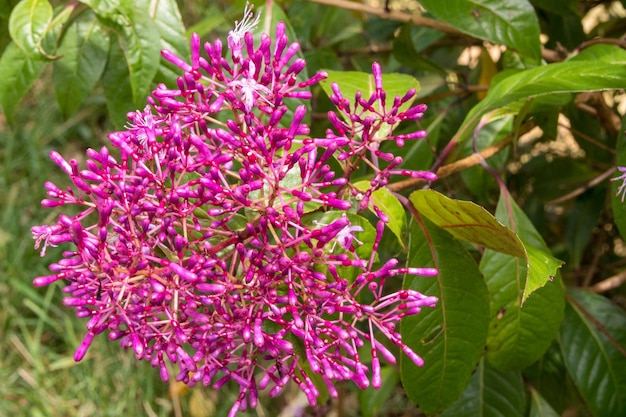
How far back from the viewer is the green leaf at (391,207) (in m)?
0.95

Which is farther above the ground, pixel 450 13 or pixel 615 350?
pixel 450 13

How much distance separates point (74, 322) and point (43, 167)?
848 millimetres

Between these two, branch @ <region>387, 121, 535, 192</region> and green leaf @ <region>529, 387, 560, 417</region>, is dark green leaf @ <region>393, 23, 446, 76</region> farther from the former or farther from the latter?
green leaf @ <region>529, 387, 560, 417</region>

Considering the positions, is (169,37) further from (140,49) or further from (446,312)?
(446,312)

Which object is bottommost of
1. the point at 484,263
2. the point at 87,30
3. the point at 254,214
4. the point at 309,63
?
the point at 484,263

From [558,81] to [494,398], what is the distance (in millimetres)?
650

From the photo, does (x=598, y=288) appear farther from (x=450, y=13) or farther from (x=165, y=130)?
(x=165, y=130)

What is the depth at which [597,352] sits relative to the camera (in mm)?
1327

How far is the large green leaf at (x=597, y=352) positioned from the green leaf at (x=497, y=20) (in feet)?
1.65

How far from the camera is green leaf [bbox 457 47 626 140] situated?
0.93 meters

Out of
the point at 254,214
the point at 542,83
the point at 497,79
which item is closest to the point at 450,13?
the point at 497,79

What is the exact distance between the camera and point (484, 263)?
1151 millimetres

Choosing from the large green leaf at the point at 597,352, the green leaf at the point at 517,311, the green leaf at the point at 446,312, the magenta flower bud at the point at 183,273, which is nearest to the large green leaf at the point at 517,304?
the green leaf at the point at 517,311

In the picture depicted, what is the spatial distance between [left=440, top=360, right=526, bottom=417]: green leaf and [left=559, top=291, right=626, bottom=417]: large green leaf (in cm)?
10
